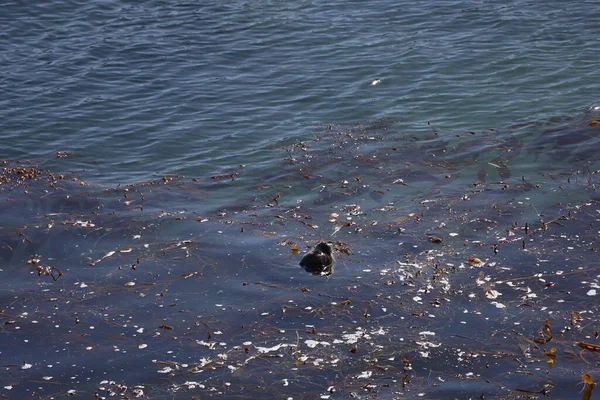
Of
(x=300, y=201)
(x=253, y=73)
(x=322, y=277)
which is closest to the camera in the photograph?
(x=322, y=277)

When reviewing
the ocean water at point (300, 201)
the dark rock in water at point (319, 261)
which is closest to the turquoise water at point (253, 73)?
the ocean water at point (300, 201)

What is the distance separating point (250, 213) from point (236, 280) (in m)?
2.00

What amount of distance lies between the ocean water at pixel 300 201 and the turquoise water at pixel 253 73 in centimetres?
7

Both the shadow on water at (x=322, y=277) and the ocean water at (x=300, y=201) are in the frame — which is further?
the ocean water at (x=300, y=201)

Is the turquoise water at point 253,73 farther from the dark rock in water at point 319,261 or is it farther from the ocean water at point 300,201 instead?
the dark rock in water at point 319,261

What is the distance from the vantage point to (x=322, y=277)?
9.12m

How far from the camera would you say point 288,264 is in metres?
→ 9.50

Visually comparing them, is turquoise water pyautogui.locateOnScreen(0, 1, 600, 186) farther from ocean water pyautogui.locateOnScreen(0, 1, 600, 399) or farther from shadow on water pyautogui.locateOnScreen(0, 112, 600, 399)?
shadow on water pyautogui.locateOnScreen(0, 112, 600, 399)

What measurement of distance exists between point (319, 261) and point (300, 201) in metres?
2.29

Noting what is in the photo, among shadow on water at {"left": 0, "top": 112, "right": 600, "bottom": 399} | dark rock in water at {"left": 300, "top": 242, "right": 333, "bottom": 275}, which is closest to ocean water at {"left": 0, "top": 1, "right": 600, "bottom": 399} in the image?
shadow on water at {"left": 0, "top": 112, "right": 600, "bottom": 399}

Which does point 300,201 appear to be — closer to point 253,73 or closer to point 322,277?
point 322,277

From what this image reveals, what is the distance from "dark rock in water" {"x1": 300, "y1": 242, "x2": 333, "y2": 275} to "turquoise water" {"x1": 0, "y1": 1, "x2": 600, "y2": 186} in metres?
3.94

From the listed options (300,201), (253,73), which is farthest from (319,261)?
(253,73)

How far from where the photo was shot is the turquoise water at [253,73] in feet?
45.8
